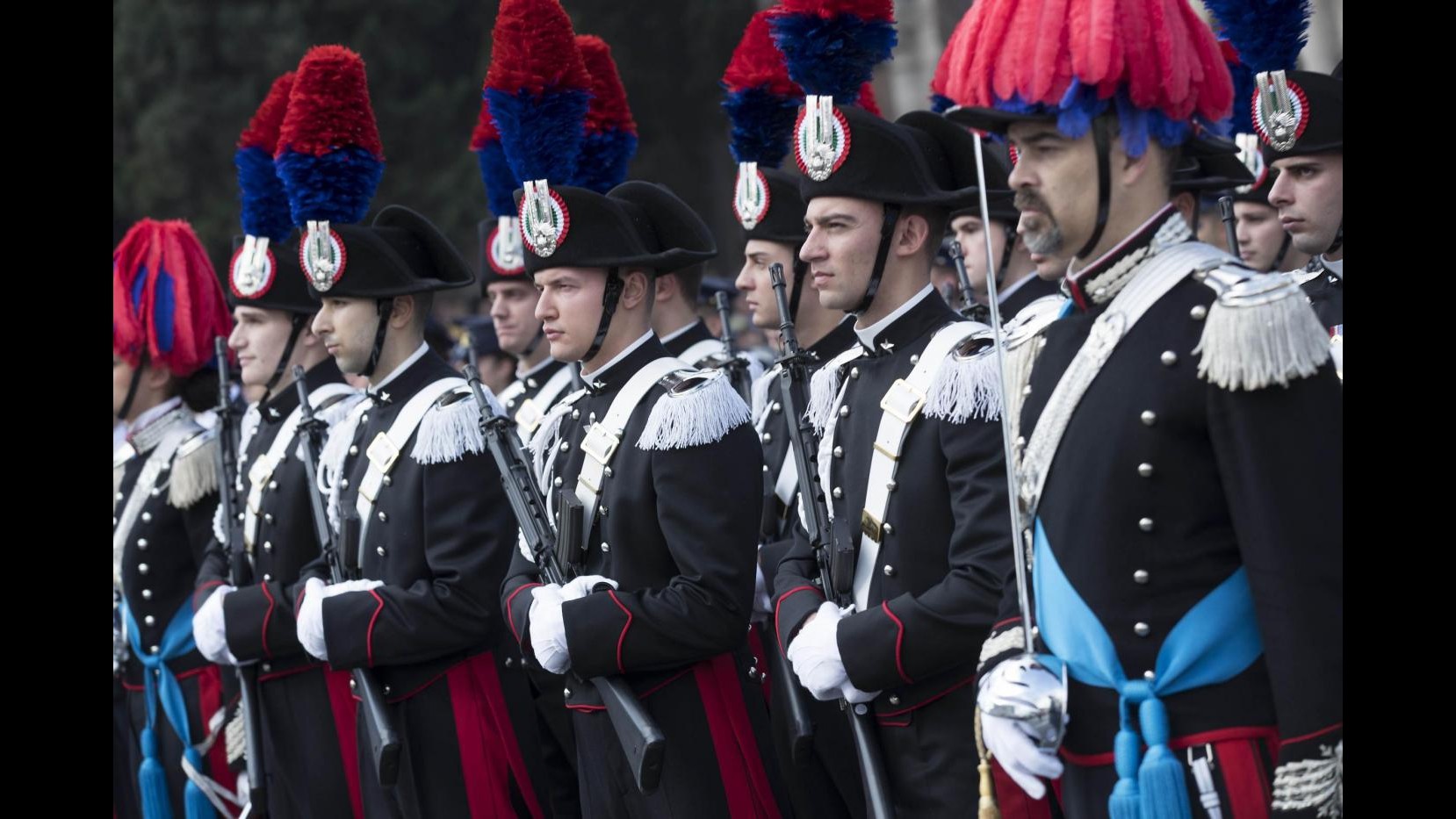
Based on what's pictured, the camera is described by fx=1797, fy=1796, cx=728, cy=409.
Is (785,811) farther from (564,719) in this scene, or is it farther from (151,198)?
(151,198)

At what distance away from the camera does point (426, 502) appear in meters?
5.69

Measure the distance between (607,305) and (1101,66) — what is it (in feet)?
7.65

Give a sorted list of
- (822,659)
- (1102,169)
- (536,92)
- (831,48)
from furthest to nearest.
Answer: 1. (536,92)
2. (831,48)
3. (822,659)
4. (1102,169)

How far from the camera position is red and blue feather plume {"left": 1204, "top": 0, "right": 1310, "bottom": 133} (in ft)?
14.7

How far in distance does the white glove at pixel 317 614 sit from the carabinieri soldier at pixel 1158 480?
2719 millimetres

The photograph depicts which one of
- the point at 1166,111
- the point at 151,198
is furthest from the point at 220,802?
the point at 151,198

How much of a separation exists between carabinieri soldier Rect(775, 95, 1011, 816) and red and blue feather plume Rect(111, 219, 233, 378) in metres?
3.59

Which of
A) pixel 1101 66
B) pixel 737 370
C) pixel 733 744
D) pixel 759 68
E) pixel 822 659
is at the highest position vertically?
pixel 759 68

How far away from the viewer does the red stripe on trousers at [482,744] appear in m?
5.73

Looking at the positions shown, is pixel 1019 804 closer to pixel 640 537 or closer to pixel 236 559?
pixel 640 537

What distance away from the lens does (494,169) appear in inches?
299

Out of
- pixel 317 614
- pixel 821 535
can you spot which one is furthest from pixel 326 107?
pixel 821 535

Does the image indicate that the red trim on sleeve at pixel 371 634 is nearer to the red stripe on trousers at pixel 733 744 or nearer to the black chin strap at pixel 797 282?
the red stripe on trousers at pixel 733 744

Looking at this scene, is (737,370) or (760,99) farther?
(737,370)
